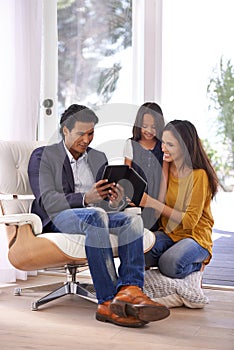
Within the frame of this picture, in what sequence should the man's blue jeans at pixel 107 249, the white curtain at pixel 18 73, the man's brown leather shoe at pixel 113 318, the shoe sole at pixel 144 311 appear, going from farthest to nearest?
1. the white curtain at pixel 18 73
2. the man's blue jeans at pixel 107 249
3. the man's brown leather shoe at pixel 113 318
4. the shoe sole at pixel 144 311

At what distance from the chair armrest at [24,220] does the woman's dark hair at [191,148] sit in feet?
2.94

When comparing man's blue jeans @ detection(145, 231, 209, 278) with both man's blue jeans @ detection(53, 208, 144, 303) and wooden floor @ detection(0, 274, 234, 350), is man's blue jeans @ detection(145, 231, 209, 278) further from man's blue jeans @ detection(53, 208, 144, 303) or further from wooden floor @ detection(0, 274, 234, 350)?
man's blue jeans @ detection(53, 208, 144, 303)

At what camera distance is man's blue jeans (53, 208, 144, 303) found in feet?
11.0

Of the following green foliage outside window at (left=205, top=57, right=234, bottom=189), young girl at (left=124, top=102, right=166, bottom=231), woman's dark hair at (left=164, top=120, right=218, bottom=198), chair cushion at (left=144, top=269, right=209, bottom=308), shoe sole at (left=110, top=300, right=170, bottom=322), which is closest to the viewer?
shoe sole at (left=110, top=300, right=170, bottom=322)

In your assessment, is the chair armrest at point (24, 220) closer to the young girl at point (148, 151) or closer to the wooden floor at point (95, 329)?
the wooden floor at point (95, 329)

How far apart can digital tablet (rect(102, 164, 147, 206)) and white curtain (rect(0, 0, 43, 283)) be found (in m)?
1.06

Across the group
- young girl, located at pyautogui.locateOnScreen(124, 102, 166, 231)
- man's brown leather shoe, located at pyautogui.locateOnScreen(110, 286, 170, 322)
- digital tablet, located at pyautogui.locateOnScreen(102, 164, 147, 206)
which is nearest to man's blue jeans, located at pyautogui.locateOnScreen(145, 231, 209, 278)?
young girl, located at pyautogui.locateOnScreen(124, 102, 166, 231)

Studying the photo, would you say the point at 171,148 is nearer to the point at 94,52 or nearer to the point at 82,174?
the point at 82,174

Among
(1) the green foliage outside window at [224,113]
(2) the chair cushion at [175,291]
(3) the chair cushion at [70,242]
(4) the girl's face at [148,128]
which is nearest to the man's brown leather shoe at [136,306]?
(3) the chair cushion at [70,242]

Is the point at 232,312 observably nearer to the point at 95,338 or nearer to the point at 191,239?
the point at 191,239

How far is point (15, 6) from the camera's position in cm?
438

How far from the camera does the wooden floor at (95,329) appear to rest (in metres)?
2.98

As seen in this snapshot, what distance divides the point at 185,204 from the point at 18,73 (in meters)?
1.46

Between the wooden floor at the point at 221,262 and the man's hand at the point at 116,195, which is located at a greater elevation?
the man's hand at the point at 116,195
